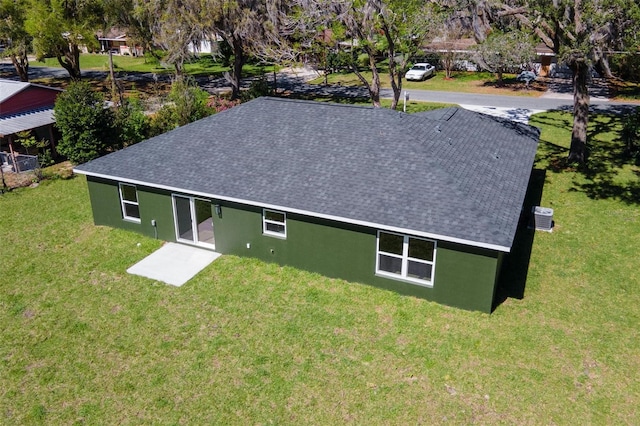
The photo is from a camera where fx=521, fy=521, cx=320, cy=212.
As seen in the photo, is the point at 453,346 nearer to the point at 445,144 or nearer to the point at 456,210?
the point at 456,210

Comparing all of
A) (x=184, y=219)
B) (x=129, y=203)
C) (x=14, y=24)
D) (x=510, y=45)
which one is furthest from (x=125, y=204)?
(x=14, y=24)

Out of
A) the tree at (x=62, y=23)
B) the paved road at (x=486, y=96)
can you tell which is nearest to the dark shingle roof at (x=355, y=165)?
the paved road at (x=486, y=96)

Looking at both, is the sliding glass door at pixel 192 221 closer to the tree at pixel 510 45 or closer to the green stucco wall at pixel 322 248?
the green stucco wall at pixel 322 248

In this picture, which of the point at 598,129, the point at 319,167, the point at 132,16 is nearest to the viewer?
the point at 319,167

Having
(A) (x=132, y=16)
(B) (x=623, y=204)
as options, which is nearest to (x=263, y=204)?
(B) (x=623, y=204)

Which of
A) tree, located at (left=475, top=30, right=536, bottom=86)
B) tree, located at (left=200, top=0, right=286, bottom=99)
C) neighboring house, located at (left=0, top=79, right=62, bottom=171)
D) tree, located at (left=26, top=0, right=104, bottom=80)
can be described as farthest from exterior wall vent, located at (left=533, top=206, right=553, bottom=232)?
tree, located at (left=26, top=0, right=104, bottom=80)
